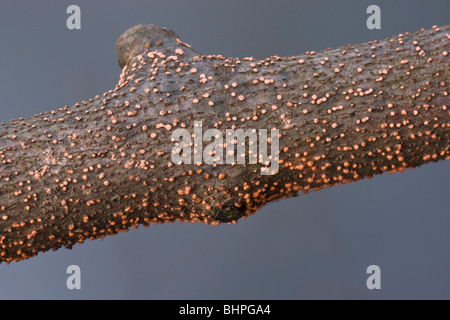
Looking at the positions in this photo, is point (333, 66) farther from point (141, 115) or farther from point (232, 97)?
point (141, 115)

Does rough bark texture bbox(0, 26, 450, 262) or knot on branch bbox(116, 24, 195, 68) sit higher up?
knot on branch bbox(116, 24, 195, 68)

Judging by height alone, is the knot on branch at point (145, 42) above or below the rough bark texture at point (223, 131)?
above

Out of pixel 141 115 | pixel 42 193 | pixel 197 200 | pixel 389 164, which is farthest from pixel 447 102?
pixel 42 193

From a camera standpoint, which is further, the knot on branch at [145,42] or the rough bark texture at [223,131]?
the knot on branch at [145,42]

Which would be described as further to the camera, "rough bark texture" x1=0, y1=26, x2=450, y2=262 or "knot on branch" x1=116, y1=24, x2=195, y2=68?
"knot on branch" x1=116, y1=24, x2=195, y2=68

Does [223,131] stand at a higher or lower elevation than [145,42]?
lower

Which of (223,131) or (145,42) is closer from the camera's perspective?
(223,131)
